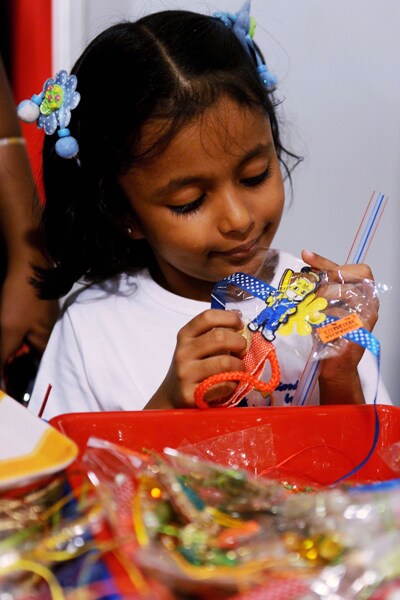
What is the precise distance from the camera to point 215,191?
0.78 meters

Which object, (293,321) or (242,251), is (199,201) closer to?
(242,251)

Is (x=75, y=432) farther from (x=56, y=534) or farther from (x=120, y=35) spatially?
(x=120, y=35)

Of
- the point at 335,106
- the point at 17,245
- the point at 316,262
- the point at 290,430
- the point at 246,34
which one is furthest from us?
the point at 335,106

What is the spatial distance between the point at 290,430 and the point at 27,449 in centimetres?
22

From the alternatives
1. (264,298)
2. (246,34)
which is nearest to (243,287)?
(264,298)

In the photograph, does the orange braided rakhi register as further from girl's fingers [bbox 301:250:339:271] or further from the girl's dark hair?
the girl's dark hair

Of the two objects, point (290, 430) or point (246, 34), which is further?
point (246, 34)

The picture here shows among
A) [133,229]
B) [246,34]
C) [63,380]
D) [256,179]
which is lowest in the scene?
[63,380]

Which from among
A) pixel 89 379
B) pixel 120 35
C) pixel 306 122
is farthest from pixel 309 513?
pixel 306 122

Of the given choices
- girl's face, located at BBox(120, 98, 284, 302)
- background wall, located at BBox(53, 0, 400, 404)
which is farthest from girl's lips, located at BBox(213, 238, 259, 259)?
background wall, located at BBox(53, 0, 400, 404)

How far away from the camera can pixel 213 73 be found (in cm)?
81

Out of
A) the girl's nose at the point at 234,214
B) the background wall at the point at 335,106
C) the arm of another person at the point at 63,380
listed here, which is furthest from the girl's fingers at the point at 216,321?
the background wall at the point at 335,106

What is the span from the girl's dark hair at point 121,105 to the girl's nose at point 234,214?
0.09m

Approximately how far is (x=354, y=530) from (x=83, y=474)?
6.3 inches
